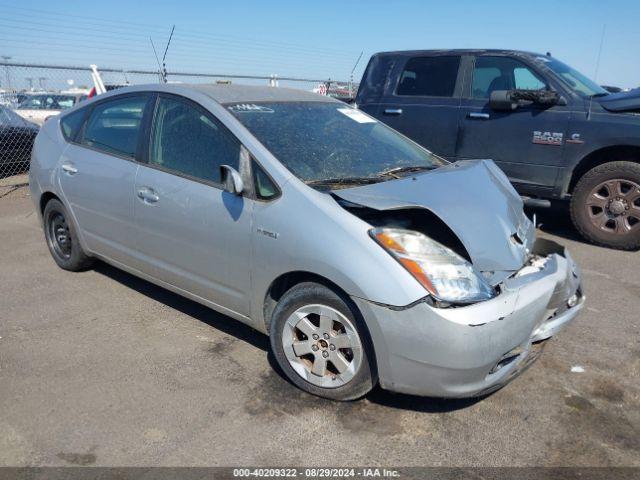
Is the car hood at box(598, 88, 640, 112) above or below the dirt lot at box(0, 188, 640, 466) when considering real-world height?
above

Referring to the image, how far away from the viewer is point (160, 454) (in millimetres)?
2568

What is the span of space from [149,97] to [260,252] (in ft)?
5.34

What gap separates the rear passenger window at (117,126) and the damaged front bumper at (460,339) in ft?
7.38

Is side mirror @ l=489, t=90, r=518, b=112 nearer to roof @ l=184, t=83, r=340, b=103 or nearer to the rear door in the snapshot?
roof @ l=184, t=83, r=340, b=103

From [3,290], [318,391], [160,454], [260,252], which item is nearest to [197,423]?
[160,454]

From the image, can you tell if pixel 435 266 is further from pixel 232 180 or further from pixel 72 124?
pixel 72 124

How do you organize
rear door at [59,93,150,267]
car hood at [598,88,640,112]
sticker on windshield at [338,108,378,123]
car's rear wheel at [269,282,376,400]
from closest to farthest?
car's rear wheel at [269,282,376,400]
rear door at [59,93,150,267]
sticker on windshield at [338,108,378,123]
car hood at [598,88,640,112]

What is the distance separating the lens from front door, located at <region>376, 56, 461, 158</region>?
653 cm

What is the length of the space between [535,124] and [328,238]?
4.10 meters

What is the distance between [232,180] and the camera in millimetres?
3090

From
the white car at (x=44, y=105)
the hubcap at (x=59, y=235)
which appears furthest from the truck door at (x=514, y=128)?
the white car at (x=44, y=105)

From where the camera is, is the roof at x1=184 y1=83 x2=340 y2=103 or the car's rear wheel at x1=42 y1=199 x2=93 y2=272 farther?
the car's rear wheel at x1=42 y1=199 x2=93 y2=272

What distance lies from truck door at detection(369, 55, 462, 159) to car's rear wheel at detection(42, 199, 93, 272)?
393 centimetres

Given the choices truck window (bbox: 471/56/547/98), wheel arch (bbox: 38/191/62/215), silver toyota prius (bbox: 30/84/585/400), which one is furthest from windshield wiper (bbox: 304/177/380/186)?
truck window (bbox: 471/56/547/98)
